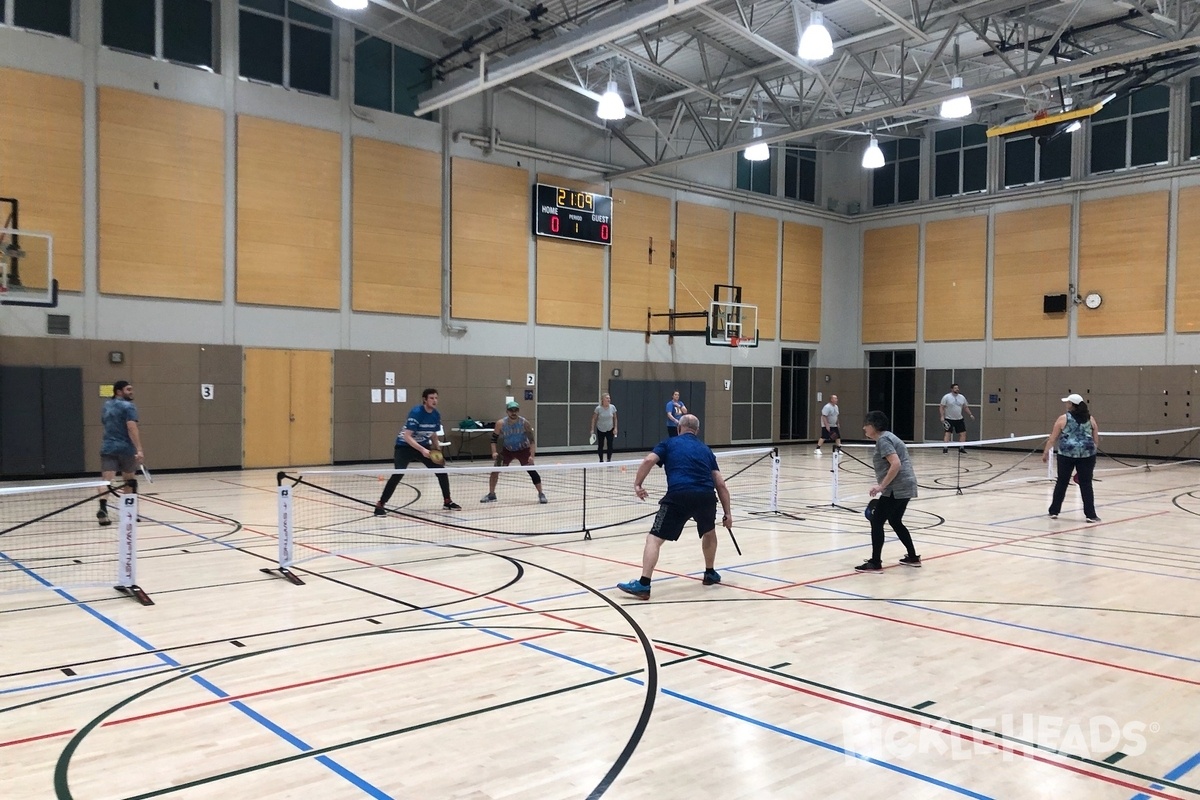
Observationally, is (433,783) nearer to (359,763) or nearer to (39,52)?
(359,763)

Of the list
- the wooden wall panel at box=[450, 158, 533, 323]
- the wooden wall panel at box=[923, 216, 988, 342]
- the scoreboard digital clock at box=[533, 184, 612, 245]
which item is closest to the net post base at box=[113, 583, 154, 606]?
the wooden wall panel at box=[450, 158, 533, 323]

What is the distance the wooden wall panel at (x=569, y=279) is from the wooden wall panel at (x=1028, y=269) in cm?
1339

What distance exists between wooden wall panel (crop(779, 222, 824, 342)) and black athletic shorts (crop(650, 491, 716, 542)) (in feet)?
78.5

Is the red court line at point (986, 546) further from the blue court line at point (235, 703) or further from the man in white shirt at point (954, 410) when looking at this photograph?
the man in white shirt at point (954, 410)

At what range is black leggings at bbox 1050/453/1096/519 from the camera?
43.0 ft

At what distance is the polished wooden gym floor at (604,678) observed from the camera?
4.37 metres

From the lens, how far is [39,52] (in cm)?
1764

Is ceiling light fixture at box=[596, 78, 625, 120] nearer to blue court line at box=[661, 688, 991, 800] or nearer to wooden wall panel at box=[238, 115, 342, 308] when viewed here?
wooden wall panel at box=[238, 115, 342, 308]

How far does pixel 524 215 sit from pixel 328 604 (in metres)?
18.5

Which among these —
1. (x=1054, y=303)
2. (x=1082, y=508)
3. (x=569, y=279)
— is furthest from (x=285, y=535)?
(x=1054, y=303)

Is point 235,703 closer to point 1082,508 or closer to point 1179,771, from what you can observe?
point 1179,771

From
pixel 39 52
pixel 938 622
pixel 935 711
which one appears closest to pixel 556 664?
pixel 935 711

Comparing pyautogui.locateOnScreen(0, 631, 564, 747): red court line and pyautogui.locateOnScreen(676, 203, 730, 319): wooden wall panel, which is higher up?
pyautogui.locateOnScreen(676, 203, 730, 319): wooden wall panel

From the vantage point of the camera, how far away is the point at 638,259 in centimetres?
2745
